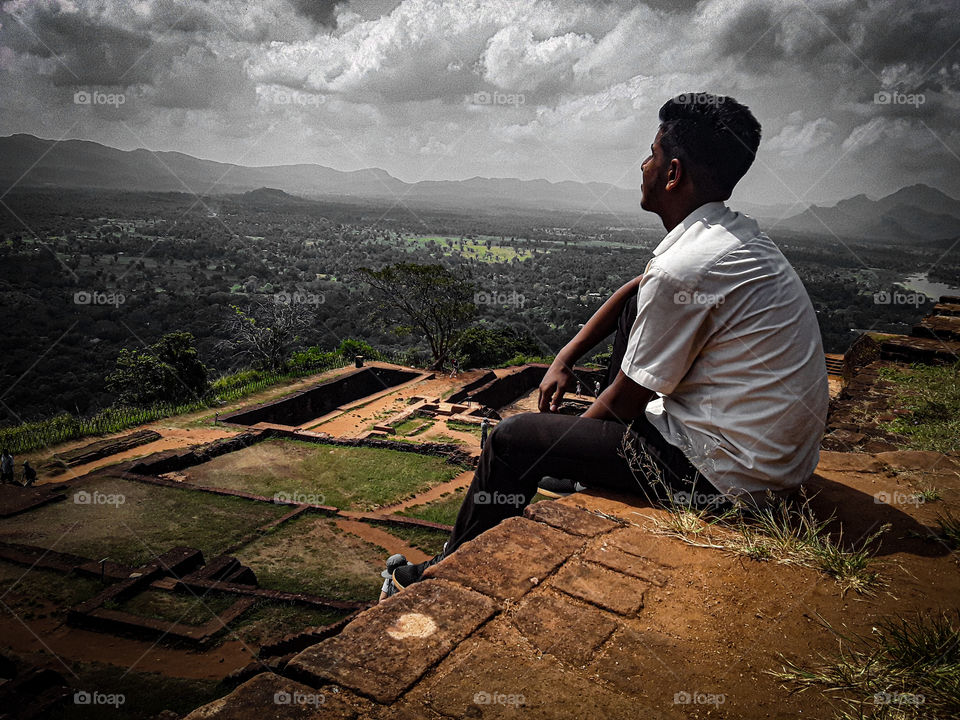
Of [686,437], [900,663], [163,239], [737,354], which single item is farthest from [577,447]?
[163,239]

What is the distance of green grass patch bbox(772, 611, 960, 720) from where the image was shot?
1284 mm

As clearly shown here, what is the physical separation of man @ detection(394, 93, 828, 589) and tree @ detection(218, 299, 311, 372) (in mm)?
19489

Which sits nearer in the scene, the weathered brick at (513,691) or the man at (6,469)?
the weathered brick at (513,691)

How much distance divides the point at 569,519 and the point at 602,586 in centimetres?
41

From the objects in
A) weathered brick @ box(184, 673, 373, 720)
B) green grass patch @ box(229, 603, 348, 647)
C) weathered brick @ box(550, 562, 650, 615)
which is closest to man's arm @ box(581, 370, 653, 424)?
weathered brick @ box(550, 562, 650, 615)

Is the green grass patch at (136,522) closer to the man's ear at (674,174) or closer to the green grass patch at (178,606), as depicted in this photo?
the green grass patch at (178,606)

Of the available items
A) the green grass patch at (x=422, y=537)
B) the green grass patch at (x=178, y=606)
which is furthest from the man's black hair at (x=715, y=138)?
the green grass patch at (x=422, y=537)

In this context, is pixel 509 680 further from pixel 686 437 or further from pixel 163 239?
pixel 163 239

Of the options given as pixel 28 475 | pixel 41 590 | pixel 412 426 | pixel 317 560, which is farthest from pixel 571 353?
pixel 412 426

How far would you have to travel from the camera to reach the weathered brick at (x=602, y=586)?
1.75 meters

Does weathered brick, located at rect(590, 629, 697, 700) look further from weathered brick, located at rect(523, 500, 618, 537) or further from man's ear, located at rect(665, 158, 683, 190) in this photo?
man's ear, located at rect(665, 158, 683, 190)

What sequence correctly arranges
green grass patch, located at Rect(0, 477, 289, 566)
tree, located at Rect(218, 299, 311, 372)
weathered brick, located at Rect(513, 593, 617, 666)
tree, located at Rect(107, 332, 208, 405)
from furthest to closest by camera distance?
tree, located at Rect(218, 299, 311, 372), tree, located at Rect(107, 332, 208, 405), green grass patch, located at Rect(0, 477, 289, 566), weathered brick, located at Rect(513, 593, 617, 666)

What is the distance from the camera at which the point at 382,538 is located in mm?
9164

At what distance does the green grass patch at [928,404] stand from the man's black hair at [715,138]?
7.35ft
